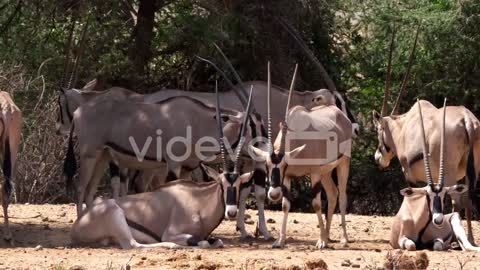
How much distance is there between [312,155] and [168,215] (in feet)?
4.70

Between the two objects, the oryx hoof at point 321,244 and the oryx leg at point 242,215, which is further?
the oryx leg at point 242,215

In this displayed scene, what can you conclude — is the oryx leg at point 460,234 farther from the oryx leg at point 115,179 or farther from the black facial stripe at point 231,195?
the oryx leg at point 115,179

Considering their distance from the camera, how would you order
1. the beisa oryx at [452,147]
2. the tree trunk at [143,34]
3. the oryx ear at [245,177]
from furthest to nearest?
the tree trunk at [143,34] < the beisa oryx at [452,147] < the oryx ear at [245,177]

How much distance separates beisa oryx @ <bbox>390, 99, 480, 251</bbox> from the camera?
31.4 feet

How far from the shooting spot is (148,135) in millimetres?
11344

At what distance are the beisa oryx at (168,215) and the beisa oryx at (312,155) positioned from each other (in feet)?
1.26

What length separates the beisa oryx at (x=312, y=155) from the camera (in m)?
9.85

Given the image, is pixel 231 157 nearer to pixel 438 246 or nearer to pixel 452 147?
pixel 452 147

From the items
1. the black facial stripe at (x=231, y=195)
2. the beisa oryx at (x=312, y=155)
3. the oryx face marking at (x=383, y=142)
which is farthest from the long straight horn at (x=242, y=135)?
the oryx face marking at (x=383, y=142)

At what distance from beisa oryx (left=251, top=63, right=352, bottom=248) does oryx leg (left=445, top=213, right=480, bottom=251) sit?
1.09 meters

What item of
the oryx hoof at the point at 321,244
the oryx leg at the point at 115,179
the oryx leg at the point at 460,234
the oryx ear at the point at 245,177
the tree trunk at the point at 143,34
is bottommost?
the oryx hoof at the point at 321,244

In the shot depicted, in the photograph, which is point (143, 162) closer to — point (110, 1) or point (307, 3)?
point (110, 1)

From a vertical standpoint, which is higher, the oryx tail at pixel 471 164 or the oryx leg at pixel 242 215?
the oryx tail at pixel 471 164

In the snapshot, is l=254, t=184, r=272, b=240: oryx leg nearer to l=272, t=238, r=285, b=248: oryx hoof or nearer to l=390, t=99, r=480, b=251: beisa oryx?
l=272, t=238, r=285, b=248: oryx hoof
